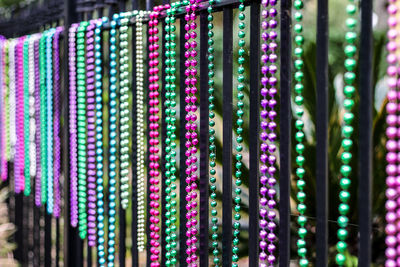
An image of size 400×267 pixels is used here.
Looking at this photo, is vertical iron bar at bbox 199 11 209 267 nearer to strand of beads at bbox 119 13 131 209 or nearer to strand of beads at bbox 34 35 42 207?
strand of beads at bbox 119 13 131 209

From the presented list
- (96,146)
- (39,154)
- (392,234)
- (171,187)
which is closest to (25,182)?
(39,154)

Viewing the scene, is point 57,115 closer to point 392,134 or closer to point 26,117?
point 26,117

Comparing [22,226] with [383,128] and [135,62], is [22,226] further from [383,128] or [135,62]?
[383,128]

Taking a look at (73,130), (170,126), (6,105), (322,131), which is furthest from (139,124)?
(6,105)

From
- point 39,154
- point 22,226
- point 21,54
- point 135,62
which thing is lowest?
point 22,226

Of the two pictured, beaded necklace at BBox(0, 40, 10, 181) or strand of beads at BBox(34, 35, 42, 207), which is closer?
strand of beads at BBox(34, 35, 42, 207)

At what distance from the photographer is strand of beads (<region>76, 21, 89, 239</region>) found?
2.41 meters

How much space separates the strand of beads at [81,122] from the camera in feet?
7.91

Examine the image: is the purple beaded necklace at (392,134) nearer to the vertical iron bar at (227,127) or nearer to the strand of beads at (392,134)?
the strand of beads at (392,134)

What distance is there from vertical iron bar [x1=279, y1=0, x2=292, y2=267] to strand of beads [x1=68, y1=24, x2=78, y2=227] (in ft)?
4.68

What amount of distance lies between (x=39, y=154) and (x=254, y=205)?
1921mm

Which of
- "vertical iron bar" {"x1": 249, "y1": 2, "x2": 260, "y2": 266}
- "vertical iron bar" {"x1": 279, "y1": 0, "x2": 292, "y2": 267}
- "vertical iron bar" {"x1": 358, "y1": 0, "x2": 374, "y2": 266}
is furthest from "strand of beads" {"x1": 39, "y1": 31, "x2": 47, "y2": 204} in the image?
"vertical iron bar" {"x1": 358, "y1": 0, "x2": 374, "y2": 266}

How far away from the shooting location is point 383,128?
102 inches

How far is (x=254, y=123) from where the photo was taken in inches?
57.7
